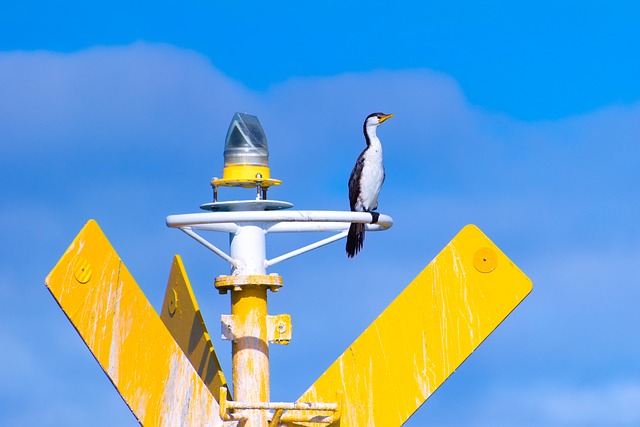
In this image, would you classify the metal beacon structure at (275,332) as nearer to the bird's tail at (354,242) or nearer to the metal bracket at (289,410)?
the metal bracket at (289,410)

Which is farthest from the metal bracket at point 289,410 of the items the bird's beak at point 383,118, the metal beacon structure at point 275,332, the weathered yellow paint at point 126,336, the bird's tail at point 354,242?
the bird's beak at point 383,118

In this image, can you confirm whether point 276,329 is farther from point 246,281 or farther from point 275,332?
→ point 246,281

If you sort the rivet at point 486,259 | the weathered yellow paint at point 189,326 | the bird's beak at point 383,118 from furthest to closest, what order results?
1. the bird's beak at point 383,118
2. the weathered yellow paint at point 189,326
3. the rivet at point 486,259

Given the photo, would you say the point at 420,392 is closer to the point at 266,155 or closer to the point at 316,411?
the point at 316,411

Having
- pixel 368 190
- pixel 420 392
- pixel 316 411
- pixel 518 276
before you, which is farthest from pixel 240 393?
pixel 368 190

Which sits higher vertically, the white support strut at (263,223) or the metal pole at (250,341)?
the white support strut at (263,223)

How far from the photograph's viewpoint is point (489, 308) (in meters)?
14.8

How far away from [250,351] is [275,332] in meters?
0.30

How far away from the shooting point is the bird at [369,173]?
19.7 metres

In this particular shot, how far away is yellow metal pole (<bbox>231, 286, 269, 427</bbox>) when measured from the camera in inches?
570

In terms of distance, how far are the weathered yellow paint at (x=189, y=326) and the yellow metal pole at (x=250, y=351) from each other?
1368 millimetres

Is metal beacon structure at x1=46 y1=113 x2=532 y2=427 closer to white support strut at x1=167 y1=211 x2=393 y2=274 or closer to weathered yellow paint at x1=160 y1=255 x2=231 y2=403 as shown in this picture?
white support strut at x1=167 y1=211 x2=393 y2=274

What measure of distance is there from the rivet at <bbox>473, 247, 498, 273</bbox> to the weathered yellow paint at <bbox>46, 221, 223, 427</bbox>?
2880mm

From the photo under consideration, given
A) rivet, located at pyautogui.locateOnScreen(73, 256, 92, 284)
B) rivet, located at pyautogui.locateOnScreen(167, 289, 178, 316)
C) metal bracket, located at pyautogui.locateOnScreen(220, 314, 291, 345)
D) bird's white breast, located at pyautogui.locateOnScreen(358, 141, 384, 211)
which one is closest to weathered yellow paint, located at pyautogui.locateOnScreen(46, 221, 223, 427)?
rivet, located at pyautogui.locateOnScreen(73, 256, 92, 284)
